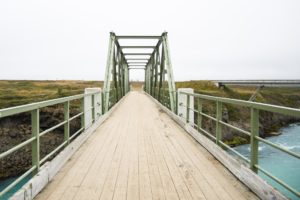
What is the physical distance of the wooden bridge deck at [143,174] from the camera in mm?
3324

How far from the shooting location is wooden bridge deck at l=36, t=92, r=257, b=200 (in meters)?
3.32

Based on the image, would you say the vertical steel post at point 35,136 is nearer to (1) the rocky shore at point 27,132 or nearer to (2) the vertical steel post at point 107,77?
(2) the vertical steel post at point 107,77

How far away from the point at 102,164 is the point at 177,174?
3.97 feet

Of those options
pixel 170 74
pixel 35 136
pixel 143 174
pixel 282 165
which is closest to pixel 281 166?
pixel 282 165

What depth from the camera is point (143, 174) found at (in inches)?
161

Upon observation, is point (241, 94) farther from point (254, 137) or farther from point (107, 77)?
point (254, 137)

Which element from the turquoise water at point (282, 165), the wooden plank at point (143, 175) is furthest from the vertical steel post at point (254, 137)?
the turquoise water at point (282, 165)

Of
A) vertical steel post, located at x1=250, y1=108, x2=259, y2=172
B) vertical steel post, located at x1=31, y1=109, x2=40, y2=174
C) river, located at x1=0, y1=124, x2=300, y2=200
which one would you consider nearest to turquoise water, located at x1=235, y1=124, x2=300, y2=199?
river, located at x1=0, y1=124, x2=300, y2=200

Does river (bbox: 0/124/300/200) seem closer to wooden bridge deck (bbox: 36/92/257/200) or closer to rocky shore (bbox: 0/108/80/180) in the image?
rocky shore (bbox: 0/108/80/180)

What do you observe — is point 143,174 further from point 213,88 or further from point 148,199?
point 213,88

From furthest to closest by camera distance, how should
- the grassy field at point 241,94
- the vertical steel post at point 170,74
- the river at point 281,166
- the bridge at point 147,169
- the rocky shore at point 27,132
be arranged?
1. the grassy field at point 241,94
2. the rocky shore at point 27,132
3. the river at point 281,166
4. the vertical steel post at point 170,74
5. the bridge at point 147,169

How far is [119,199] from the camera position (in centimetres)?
316

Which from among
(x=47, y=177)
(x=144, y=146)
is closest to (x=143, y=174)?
(x=47, y=177)

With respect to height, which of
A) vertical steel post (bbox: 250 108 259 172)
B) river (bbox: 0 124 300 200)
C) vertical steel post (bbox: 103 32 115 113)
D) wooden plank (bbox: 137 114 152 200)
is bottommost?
river (bbox: 0 124 300 200)
